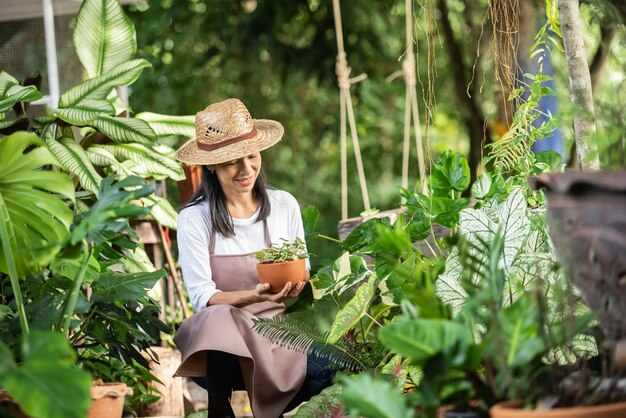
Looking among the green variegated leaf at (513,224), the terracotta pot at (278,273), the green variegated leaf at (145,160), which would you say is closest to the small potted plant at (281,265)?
the terracotta pot at (278,273)

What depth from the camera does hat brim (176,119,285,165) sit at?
3234 mm

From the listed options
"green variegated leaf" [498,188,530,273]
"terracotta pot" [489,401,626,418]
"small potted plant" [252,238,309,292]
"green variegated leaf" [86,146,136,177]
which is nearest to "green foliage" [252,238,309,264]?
"small potted plant" [252,238,309,292]

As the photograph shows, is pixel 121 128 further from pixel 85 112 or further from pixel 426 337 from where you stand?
pixel 426 337

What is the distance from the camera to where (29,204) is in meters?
2.42

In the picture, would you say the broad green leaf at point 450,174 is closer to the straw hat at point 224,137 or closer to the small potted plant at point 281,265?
the small potted plant at point 281,265

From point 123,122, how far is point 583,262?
7.74ft

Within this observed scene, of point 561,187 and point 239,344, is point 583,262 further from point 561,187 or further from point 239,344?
point 239,344

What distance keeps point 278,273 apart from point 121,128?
1.12 m

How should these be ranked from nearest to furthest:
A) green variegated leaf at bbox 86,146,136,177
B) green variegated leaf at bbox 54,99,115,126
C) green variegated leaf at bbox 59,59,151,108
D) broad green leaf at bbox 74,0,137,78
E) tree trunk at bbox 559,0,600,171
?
tree trunk at bbox 559,0,600,171 < green variegated leaf at bbox 54,99,115,126 < green variegated leaf at bbox 59,59,151,108 < green variegated leaf at bbox 86,146,136,177 < broad green leaf at bbox 74,0,137,78

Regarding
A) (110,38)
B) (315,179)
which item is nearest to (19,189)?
(110,38)

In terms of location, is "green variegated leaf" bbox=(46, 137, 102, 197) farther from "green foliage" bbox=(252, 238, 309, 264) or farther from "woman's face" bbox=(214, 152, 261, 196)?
"green foliage" bbox=(252, 238, 309, 264)

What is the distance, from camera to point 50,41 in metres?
4.92

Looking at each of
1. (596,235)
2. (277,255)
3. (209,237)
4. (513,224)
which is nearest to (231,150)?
(209,237)

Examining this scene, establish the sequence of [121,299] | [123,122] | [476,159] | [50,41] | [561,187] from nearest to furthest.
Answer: [561,187] → [121,299] → [123,122] → [50,41] → [476,159]
